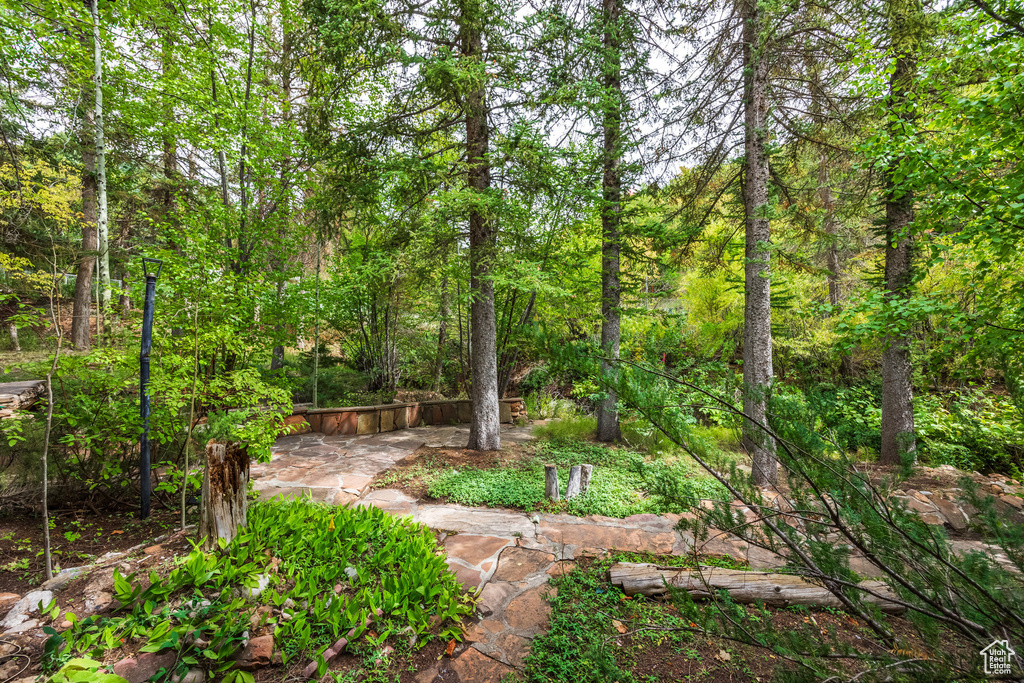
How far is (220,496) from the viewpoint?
105 inches

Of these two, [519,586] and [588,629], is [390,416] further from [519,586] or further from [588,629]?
[588,629]

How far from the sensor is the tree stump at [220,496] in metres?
2.65

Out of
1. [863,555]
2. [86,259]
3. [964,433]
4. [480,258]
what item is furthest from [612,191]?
[86,259]

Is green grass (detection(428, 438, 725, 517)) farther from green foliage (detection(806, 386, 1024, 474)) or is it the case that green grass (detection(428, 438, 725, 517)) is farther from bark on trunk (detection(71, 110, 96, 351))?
bark on trunk (detection(71, 110, 96, 351))

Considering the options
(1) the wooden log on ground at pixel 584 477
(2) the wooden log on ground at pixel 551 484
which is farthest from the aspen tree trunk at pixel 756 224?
(2) the wooden log on ground at pixel 551 484

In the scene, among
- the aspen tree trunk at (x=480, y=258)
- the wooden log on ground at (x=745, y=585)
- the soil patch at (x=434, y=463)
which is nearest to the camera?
the wooden log on ground at (x=745, y=585)

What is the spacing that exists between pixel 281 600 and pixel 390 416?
5048mm

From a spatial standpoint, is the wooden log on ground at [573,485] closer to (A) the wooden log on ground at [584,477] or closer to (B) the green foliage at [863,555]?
(A) the wooden log on ground at [584,477]

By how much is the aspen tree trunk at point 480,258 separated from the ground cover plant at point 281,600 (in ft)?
9.24

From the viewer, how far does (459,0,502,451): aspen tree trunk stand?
15.9 feet

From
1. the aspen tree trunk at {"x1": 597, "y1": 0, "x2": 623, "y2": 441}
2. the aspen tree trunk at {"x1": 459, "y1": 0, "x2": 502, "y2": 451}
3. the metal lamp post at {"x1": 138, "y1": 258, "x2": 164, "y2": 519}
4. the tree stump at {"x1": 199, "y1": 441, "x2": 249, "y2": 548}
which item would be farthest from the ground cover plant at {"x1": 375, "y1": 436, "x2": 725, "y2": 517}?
the metal lamp post at {"x1": 138, "y1": 258, "x2": 164, "y2": 519}

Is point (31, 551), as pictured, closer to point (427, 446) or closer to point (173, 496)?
point (173, 496)

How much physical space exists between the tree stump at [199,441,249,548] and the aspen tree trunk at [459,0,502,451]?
2944 mm

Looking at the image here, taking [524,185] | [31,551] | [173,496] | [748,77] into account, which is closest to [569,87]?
[524,185]
